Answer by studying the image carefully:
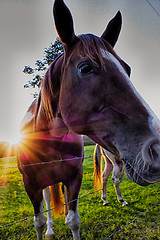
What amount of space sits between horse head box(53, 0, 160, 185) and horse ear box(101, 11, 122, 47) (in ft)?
0.90

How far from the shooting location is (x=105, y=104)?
0.95m

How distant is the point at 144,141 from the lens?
2.57 ft

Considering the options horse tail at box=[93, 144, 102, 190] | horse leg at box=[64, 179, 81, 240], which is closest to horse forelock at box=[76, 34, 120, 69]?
horse leg at box=[64, 179, 81, 240]

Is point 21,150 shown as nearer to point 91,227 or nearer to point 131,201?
point 91,227

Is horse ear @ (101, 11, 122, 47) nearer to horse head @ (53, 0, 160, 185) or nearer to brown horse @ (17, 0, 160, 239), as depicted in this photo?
brown horse @ (17, 0, 160, 239)

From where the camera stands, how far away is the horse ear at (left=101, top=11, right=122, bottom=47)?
1.32m

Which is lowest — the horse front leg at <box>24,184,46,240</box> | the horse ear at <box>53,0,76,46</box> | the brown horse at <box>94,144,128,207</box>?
the brown horse at <box>94,144,128,207</box>

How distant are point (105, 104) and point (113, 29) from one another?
2.63 ft

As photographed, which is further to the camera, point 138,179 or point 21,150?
point 21,150

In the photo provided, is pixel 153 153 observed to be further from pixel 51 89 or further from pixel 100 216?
pixel 100 216

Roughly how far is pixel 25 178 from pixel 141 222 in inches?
91.0

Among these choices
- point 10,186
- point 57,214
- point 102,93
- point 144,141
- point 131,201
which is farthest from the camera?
point 10,186

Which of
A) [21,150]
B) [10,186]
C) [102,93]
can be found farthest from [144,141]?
[10,186]

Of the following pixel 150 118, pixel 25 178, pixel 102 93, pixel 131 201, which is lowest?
pixel 131 201
